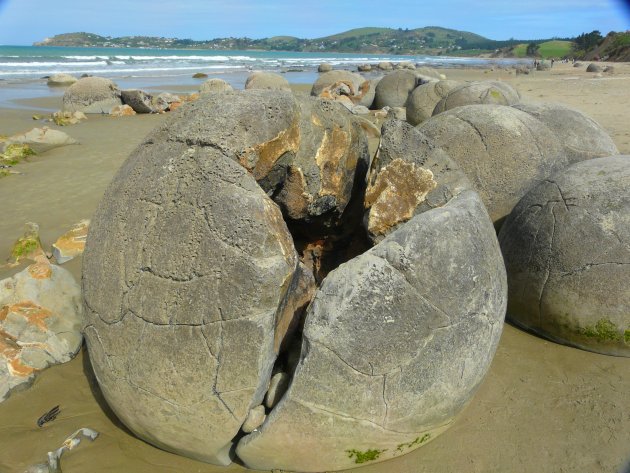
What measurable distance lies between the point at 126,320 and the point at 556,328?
2789mm

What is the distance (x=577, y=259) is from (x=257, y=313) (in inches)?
89.8

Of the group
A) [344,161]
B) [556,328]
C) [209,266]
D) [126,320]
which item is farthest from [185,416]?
[556,328]

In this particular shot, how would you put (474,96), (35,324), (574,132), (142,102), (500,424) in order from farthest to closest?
(142,102)
(474,96)
(574,132)
(35,324)
(500,424)

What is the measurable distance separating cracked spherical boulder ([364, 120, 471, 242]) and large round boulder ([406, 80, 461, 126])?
8171mm

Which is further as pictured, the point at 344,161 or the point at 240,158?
the point at 344,161

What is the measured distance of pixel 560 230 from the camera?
3.53 m

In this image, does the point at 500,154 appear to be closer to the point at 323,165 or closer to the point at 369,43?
the point at 323,165

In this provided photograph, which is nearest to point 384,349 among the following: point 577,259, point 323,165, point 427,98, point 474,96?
point 323,165

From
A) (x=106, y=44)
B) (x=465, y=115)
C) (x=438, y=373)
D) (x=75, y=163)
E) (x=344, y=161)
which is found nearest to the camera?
(x=438, y=373)

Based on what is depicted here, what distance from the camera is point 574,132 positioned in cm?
483

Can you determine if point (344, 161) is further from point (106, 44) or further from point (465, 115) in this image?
point (106, 44)

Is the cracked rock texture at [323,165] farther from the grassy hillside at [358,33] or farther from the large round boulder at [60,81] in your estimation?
the grassy hillside at [358,33]

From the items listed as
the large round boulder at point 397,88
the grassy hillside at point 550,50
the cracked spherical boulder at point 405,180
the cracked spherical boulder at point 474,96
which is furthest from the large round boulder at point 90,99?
the grassy hillside at point 550,50

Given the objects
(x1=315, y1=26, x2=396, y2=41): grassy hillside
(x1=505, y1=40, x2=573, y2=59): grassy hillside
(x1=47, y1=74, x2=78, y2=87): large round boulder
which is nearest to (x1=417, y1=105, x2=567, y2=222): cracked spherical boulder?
(x1=47, y1=74, x2=78, y2=87): large round boulder
